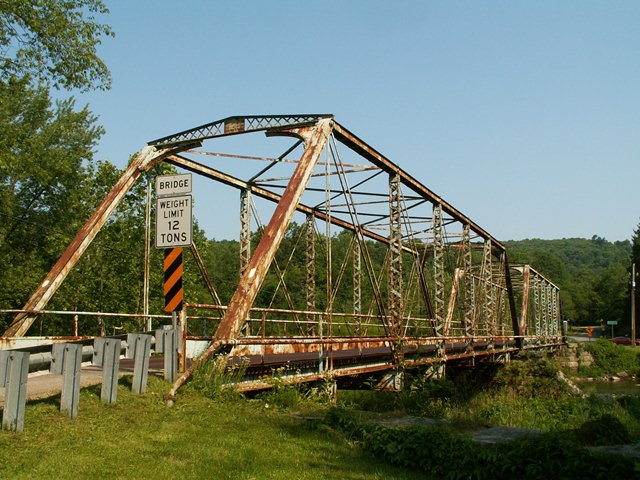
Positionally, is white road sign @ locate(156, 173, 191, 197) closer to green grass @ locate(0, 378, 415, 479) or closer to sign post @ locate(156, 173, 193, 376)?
sign post @ locate(156, 173, 193, 376)

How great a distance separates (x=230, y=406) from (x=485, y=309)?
1190 inches

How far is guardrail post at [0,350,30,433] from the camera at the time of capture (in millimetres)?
6777

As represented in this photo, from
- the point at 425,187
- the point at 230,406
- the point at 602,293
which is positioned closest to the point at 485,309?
the point at 425,187

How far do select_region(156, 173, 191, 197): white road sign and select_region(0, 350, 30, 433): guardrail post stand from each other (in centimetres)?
446

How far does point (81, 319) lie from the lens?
3931 centimetres

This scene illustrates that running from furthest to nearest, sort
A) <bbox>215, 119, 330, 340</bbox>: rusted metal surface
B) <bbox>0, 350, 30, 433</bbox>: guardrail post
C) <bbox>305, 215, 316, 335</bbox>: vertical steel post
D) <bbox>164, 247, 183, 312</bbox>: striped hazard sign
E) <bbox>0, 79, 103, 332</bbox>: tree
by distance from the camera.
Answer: <bbox>0, 79, 103, 332</bbox>: tree
<bbox>305, 215, 316, 335</bbox>: vertical steel post
<bbox>215, 119, 330, 340</bbox>: rusted metal surface
<bbox>164, 247, 183, 312</bbox>: striped hazard sign
<bbox>0, 350, 30, 433</bbox>: guardrail post

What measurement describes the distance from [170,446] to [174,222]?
4.35m

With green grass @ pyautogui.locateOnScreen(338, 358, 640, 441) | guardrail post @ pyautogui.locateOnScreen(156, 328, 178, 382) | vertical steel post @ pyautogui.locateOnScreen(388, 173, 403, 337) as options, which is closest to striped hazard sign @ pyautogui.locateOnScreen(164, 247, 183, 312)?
guardrail post @ pyautogui.locateOnScreen(156, 328, 178, 382)

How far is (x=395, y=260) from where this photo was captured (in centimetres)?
1902

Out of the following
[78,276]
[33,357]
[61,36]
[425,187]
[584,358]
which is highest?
[61,36]

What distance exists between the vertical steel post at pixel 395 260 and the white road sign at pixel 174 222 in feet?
30.4

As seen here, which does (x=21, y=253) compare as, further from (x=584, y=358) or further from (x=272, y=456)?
(x=584, y=358)

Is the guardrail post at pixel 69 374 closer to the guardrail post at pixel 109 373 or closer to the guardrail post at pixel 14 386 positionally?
the guardrail post at pixel 109 373

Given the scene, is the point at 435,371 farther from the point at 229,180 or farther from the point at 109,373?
the point at 109,373
